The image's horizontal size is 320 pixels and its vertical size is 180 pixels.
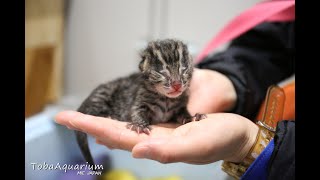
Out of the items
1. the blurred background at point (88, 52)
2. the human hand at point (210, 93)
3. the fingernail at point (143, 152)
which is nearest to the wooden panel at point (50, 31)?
the blurred background at point (88, 52)

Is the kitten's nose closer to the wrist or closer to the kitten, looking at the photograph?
the kitten

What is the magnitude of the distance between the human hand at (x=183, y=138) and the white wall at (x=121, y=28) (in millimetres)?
320

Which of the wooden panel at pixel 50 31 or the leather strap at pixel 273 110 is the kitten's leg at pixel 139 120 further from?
the wooden panel at pixel 50 31

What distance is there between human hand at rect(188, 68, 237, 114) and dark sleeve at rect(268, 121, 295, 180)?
0.20 metres

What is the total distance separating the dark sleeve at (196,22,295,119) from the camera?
0.88 metres

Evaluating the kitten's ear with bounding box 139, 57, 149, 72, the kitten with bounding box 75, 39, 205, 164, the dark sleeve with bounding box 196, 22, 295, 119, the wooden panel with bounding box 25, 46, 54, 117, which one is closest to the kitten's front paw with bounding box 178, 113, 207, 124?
the kitten with bounding box 75, 39, 205, 164

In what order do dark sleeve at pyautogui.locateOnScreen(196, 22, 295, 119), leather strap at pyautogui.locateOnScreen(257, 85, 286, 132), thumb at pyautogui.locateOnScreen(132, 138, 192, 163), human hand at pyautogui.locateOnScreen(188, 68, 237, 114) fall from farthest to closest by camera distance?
1. dark sleeve at pyautogui.locateOnScreen(196, 22, 295, 119)
2. human hand at pyautogui.locateOnScreen(188, 68, 237, 114)
3. leather strap at pyautogui.locateOnScreen(257, 85, 286, 132)
4. thumb at pyautogui.locateOnScreen(132, 138, 192, 163)

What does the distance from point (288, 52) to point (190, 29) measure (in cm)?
44

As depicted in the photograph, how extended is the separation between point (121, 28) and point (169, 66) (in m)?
0.73

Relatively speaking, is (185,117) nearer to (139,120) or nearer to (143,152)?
(139,120)

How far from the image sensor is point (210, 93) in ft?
2.72

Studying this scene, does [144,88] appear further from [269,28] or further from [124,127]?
[269,28]

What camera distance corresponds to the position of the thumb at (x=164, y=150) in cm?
50
